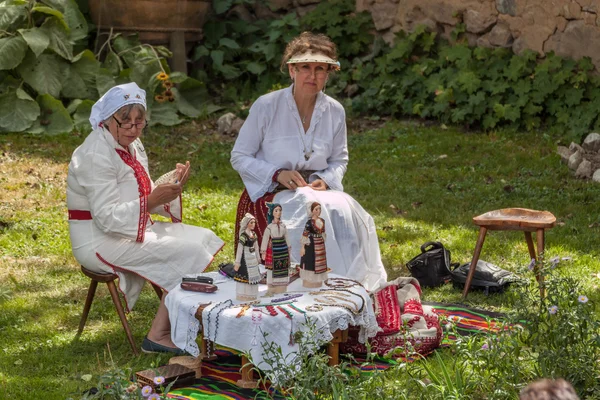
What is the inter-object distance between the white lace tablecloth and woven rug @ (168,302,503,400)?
201 millimetres

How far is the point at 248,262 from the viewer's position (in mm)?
4625

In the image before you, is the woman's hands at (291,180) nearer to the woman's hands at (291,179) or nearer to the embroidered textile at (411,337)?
the woman's hands at (291,179)

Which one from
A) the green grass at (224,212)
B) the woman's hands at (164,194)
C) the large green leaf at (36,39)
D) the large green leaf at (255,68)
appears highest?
the large green leaf at (36,39)

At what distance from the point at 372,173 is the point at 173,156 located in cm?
215

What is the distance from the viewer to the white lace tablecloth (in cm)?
446

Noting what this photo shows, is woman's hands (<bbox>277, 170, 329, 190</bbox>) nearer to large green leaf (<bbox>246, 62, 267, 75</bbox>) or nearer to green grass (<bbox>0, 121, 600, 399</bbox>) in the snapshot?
green grass (<bbox>0, 121, 600, 399</bbox>)

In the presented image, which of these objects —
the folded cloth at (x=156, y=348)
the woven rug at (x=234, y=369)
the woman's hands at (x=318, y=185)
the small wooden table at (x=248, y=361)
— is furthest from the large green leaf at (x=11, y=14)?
the small wooden table at (x=248, y=361)

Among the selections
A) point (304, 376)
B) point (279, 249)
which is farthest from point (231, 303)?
point (304, 376)

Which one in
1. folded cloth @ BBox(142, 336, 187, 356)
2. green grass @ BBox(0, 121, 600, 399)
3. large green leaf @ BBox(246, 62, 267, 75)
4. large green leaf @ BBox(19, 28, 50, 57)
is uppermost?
large green leaf @ BBox(19, 28, 50, 57)

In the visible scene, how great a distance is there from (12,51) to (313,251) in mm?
6309

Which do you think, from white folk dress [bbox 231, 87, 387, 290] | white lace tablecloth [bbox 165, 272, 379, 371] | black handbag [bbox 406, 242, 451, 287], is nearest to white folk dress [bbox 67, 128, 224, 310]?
white lace tablecloth [bbox 165, 272, 379, 371]

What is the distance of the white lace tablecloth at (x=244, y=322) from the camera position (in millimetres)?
4465

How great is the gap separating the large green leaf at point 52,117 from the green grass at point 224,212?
187 millimetres

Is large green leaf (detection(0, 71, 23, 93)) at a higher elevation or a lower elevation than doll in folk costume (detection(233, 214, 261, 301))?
lower
